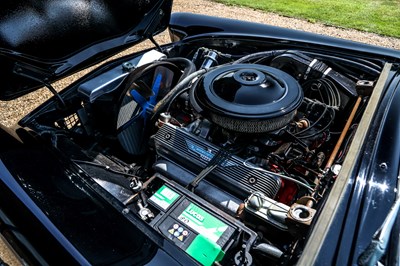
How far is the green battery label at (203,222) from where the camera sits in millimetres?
1297

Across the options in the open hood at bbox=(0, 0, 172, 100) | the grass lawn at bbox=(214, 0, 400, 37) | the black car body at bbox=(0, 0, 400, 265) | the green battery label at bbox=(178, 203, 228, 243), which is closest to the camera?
the black car body at bbox=(0, 0, 400, 265)

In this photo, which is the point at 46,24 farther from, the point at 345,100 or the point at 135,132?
the point at 345,100

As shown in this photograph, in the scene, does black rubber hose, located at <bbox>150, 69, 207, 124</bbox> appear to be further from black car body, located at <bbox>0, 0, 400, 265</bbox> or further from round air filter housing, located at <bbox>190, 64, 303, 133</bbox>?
round air filter housing, located at <bbox>190, 64, 303, 133</bbox>

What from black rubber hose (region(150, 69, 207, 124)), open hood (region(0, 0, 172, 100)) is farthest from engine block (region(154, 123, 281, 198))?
open hood (region(0, 0, 172, 100))

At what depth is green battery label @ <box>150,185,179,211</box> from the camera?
1423 mm

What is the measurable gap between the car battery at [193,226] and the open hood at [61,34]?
2.87 ft

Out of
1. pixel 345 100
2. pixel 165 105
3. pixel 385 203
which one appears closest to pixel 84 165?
pixel 165 105

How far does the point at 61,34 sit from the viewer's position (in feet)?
5.94

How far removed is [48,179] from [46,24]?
80 cm

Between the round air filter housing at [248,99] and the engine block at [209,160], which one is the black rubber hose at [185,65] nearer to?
the round air filter housing at [248,99]

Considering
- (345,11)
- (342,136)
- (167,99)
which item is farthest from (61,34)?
(345,11)

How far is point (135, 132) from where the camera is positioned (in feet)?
6.50

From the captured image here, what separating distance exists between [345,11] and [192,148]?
18.2 feet

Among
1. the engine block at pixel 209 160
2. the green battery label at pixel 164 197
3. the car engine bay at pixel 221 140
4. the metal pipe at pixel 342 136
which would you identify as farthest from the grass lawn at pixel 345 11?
the green battery label at pixel 164 197
